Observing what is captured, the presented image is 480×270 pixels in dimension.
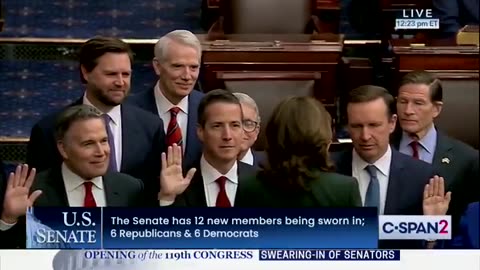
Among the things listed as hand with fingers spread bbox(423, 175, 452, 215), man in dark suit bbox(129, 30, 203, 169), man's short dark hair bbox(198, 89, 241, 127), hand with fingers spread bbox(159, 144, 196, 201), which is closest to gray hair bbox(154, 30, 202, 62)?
man in dark suit bbox(129, 30, 203, 169)

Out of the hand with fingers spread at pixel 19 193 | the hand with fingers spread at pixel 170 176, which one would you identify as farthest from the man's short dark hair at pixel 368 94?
the hand with fingers spread at pixel 19 193

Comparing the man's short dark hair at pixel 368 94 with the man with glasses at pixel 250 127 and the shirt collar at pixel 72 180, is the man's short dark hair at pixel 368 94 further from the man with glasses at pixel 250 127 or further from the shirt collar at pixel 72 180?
the shirt collar at pixel 72 180

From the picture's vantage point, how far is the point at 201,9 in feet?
7.47

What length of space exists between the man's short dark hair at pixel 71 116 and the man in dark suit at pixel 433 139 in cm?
75

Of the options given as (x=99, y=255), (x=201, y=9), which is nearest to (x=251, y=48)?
(x=201, y=9)

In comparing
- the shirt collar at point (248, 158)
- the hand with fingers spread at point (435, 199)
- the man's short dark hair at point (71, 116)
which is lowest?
the hand with fingers spread at point (435, 199)

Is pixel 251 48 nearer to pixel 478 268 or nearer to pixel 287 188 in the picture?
pixel 287 188

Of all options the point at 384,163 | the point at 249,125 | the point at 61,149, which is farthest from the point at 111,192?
the point at 384,163

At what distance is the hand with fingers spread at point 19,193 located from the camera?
2273mm

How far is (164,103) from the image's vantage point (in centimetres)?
231

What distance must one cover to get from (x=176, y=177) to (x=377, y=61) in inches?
22.7

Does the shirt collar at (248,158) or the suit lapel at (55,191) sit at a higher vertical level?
the shirt collar at (248,158)

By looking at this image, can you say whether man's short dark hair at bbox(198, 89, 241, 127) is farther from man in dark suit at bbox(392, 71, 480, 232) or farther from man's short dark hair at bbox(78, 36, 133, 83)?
man in dark suit at bbox(392, 71, 480, 232)

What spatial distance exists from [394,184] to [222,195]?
16.9 inches
